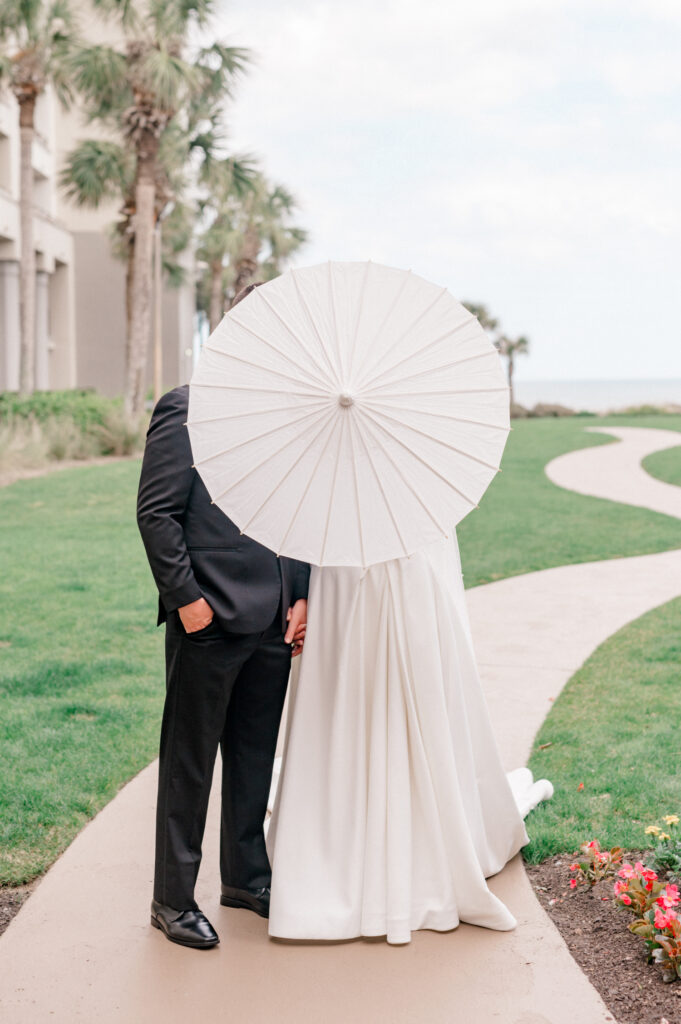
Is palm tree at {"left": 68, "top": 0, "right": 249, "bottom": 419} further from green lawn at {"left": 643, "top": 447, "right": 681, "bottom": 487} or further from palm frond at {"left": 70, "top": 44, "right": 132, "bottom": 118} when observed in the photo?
green lawn at {"left": 643, "top": 447, "right": 681, "bottom": 487}

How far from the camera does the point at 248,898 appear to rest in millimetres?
3662

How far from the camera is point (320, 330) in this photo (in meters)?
2.96

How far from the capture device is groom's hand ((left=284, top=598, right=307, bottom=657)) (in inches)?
137

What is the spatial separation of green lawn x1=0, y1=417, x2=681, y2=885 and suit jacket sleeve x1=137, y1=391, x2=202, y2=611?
1512 millimetres

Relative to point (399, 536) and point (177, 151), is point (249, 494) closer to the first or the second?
point (399, 536)

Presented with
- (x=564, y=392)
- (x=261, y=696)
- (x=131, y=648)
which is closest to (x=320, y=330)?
(x=261, y=696)

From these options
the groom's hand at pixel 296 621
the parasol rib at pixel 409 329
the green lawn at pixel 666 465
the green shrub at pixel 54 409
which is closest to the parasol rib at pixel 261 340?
the parasol rib at pixel 409 329

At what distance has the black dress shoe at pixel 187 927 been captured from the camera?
11.0 feet

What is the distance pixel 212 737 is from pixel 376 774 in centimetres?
56

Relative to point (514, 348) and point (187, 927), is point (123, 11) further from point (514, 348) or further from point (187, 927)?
point (514, 348)

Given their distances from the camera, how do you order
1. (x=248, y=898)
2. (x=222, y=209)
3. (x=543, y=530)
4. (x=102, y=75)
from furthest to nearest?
(x=222, y=209) < (x=102, y=75) < (x=543, y=530) < (x=248, y=898)

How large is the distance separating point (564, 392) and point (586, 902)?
187570 millimetres

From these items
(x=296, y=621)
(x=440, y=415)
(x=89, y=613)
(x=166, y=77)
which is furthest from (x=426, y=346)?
(x=166, y=77)

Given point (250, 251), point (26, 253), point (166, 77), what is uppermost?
Result: point (166, 77)
